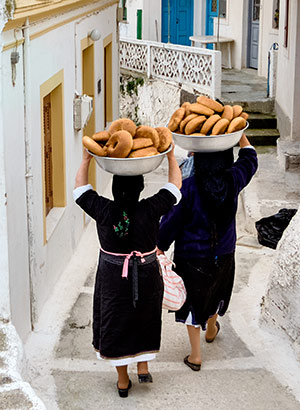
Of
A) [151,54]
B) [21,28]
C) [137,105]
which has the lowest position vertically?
[137,105]

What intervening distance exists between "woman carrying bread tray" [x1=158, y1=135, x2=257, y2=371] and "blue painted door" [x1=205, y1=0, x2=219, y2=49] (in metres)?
16.5

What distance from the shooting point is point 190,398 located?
5.83m

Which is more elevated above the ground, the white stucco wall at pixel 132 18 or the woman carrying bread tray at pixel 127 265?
the white stucco wall at pixel 132 18

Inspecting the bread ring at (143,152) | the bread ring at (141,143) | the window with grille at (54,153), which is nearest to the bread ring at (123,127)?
the bread ring at (141,143)

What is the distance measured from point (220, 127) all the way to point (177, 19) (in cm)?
1790

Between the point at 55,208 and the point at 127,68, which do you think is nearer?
the point at 55,208

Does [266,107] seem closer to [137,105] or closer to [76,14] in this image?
[137,105]

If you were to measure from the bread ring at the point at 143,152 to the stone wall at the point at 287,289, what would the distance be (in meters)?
1.68

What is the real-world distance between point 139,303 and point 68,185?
3391 millimetres

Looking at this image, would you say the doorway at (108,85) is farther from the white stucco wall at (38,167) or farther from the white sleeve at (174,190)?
the white sleeve at (174,190)

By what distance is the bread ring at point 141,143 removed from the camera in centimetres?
529

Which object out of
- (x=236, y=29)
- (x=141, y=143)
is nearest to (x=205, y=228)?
(x=141, y=143)

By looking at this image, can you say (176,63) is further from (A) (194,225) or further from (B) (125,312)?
(B) (125,312)

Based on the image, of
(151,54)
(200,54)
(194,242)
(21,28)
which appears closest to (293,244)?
(194,242)
